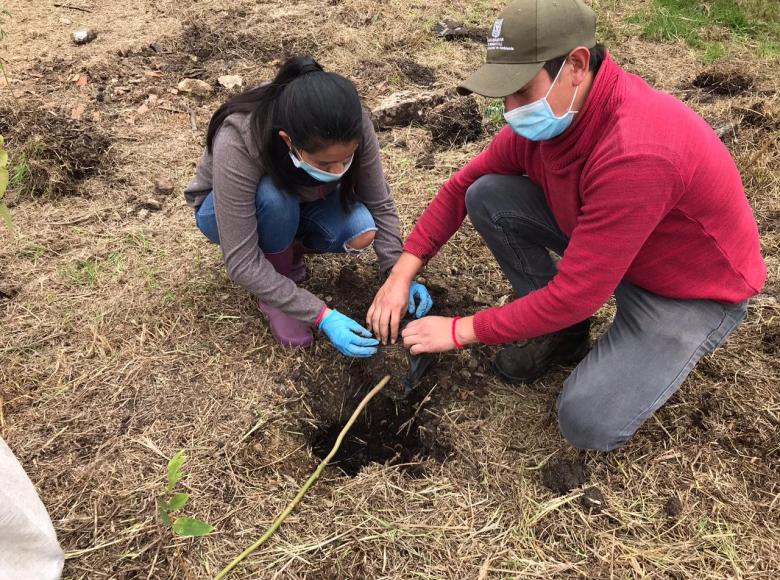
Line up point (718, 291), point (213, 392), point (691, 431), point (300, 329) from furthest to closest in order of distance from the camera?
point (300, 329)
point (213, 392)
point (691, 431)
point (718, 291)

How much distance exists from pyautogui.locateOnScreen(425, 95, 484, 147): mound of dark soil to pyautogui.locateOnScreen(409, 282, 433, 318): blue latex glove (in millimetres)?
1439

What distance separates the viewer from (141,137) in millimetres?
3338

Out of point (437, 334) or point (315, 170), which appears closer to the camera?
point (437, 334)

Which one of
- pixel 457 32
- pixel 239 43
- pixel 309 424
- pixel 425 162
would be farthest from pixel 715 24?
pixel 309 424

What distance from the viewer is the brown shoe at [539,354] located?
200 centimetres

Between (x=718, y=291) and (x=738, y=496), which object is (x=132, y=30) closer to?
(x=718, y=291)

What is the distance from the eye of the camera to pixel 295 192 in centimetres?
197

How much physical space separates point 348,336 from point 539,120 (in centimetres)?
92

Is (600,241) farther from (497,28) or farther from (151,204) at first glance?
(151,204)

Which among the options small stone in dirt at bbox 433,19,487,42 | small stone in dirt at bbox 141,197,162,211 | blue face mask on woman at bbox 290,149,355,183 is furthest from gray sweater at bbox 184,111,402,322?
small stone in dirt at bbox 433,19,487,42

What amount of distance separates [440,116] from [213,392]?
2.14m

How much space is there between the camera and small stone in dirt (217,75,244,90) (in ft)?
12.2

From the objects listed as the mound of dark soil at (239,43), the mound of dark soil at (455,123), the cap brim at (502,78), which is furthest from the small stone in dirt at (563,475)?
the mound of dark soil at (239,43)

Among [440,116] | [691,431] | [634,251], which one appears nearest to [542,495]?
[691,431]
